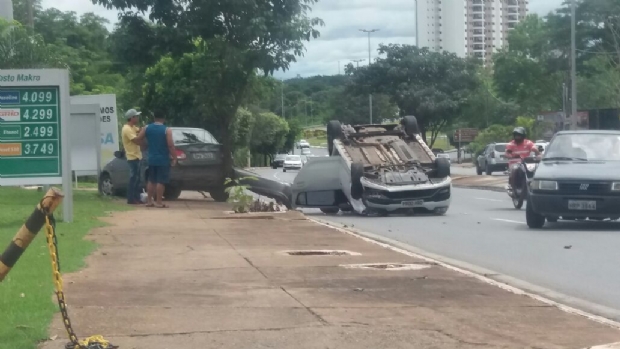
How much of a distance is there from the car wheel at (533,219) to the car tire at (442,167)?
3.39m

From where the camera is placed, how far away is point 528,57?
92875mm

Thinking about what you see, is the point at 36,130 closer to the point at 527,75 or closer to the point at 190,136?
the point at 190,136

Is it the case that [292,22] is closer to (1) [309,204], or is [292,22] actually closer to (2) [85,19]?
(1) [309,204]

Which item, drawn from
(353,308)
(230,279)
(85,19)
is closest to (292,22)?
(230,279)

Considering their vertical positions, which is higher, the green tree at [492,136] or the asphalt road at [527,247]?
the green tree at [492,136]

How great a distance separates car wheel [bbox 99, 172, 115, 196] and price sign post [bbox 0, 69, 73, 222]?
8727mm

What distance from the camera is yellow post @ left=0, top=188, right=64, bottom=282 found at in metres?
6.14

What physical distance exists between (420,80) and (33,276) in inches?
2000

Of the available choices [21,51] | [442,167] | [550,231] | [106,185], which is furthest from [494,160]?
[550,231]

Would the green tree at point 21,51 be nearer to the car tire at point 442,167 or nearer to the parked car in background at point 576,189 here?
the car tire at point 442,167

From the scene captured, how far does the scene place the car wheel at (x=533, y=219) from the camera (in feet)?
56.1

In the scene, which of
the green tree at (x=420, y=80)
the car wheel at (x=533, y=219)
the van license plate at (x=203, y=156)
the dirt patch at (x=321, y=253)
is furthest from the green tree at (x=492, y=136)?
the dirt patch at (x=321, y=253)

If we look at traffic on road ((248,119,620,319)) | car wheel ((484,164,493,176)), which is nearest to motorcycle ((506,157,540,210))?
traffic on road ((248,119,620,319))

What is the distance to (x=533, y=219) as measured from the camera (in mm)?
17250
